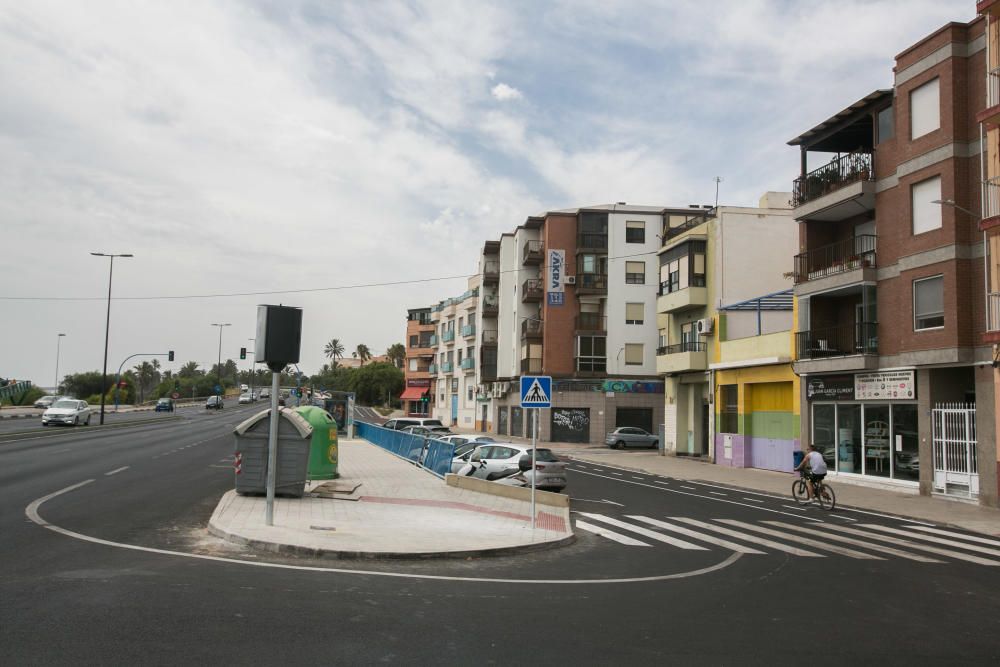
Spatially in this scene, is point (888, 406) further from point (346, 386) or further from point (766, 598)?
point (346, 386)

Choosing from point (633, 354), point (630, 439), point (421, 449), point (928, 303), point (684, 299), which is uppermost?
point (684, 299)

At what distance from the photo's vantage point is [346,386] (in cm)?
14500

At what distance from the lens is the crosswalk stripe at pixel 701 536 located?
12.9m

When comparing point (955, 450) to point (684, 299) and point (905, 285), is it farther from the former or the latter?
point (684, 299)

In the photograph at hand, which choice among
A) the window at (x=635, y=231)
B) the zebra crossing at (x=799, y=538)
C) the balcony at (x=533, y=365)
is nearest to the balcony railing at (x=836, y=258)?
the zebra crossing at (x=799, y=538)

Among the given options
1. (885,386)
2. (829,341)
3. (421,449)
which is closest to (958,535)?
(885,386)

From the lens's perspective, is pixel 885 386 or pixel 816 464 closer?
pixel 816 464

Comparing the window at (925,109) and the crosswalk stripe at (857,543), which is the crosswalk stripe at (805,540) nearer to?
the crosswalk stripe at (857,543)

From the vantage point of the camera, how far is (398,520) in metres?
14.3

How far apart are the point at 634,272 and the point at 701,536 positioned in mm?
41942

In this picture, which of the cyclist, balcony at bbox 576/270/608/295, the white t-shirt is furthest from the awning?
the white t-shirt

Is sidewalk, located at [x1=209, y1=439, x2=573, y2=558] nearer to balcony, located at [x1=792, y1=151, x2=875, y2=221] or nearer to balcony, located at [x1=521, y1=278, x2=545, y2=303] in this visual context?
balcony, located at [x1=792, y1=151, x2=875, y2=221]

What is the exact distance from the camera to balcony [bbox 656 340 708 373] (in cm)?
3953

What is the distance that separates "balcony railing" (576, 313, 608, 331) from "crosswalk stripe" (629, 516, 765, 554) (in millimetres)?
38952
